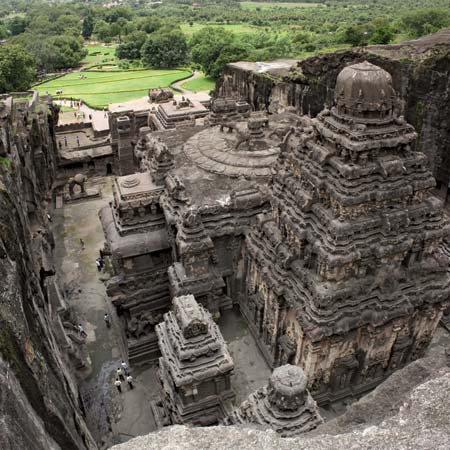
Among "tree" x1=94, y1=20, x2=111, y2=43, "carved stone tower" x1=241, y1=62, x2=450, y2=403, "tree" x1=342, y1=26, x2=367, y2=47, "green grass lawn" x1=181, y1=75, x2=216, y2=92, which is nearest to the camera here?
"carved stone tower" x1=241, y1=62, x2=450, y2=403

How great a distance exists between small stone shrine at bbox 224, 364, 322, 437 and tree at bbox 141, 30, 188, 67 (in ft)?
254

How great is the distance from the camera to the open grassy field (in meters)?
87.2

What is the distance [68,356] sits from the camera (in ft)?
52.5

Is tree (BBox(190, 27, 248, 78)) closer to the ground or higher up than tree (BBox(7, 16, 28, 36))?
higher up

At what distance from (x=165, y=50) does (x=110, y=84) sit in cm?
1636

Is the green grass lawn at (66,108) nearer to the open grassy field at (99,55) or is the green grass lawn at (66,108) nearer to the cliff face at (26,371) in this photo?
the open grassy field at (99,55)

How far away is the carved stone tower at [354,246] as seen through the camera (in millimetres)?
12289

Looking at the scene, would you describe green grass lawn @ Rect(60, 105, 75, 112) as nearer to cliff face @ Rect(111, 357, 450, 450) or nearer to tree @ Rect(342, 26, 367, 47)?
tree @ Rect(342, 26, 367, 47)

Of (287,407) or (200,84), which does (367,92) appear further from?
(200,84)

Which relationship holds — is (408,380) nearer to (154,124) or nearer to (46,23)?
(154,124)

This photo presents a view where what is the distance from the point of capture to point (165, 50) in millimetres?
78938

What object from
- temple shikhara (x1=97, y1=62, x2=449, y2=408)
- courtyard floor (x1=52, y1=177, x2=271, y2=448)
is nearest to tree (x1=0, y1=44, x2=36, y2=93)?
courtyard floor (x1=52, y1=177, x2=271, y2=448)

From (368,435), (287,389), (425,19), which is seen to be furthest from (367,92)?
(425,19)

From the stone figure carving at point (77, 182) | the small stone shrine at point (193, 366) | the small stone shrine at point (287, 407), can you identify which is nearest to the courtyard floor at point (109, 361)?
the small stone shrine at point (193, 366)
